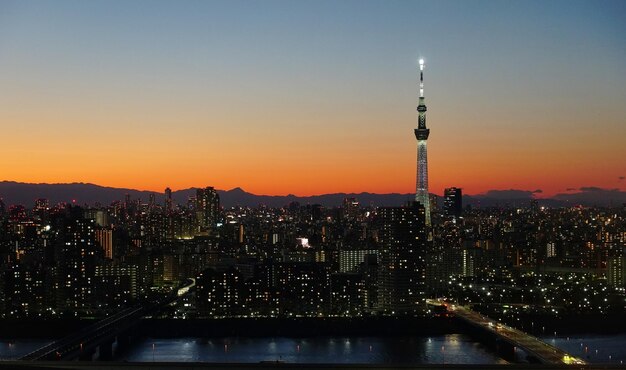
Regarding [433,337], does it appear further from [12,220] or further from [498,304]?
[12,220]

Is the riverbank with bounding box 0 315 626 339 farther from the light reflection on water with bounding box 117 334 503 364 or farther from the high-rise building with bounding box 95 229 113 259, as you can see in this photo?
the high-rise building with bounding box 95 229 113 259

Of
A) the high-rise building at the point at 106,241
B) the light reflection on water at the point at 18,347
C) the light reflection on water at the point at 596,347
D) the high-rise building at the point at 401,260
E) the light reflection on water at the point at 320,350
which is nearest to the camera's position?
the light reflection on water at the point at 596,347

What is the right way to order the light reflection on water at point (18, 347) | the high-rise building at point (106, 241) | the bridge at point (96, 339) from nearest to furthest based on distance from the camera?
the bridge at point (96, 339) < the light reflection on water at point (18, 347) < the high-rise building at point (106, 241)

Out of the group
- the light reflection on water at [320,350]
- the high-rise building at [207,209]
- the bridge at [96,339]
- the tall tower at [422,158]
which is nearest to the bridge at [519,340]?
the light reflection on water at [320,350]

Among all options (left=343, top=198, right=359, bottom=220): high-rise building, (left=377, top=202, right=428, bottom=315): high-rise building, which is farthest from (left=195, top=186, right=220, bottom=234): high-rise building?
(left=377, top=202, right=428, bottom=315): high-rise building

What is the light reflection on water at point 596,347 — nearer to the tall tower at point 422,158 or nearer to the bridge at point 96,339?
the bridge at point 96,339

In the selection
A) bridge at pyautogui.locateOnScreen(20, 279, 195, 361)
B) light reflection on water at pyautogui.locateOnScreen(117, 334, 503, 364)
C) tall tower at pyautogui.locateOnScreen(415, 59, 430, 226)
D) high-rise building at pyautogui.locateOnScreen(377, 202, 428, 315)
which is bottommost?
light reflection on water at pyautogui.locateOnScreen(117, 334, 503, 364)
